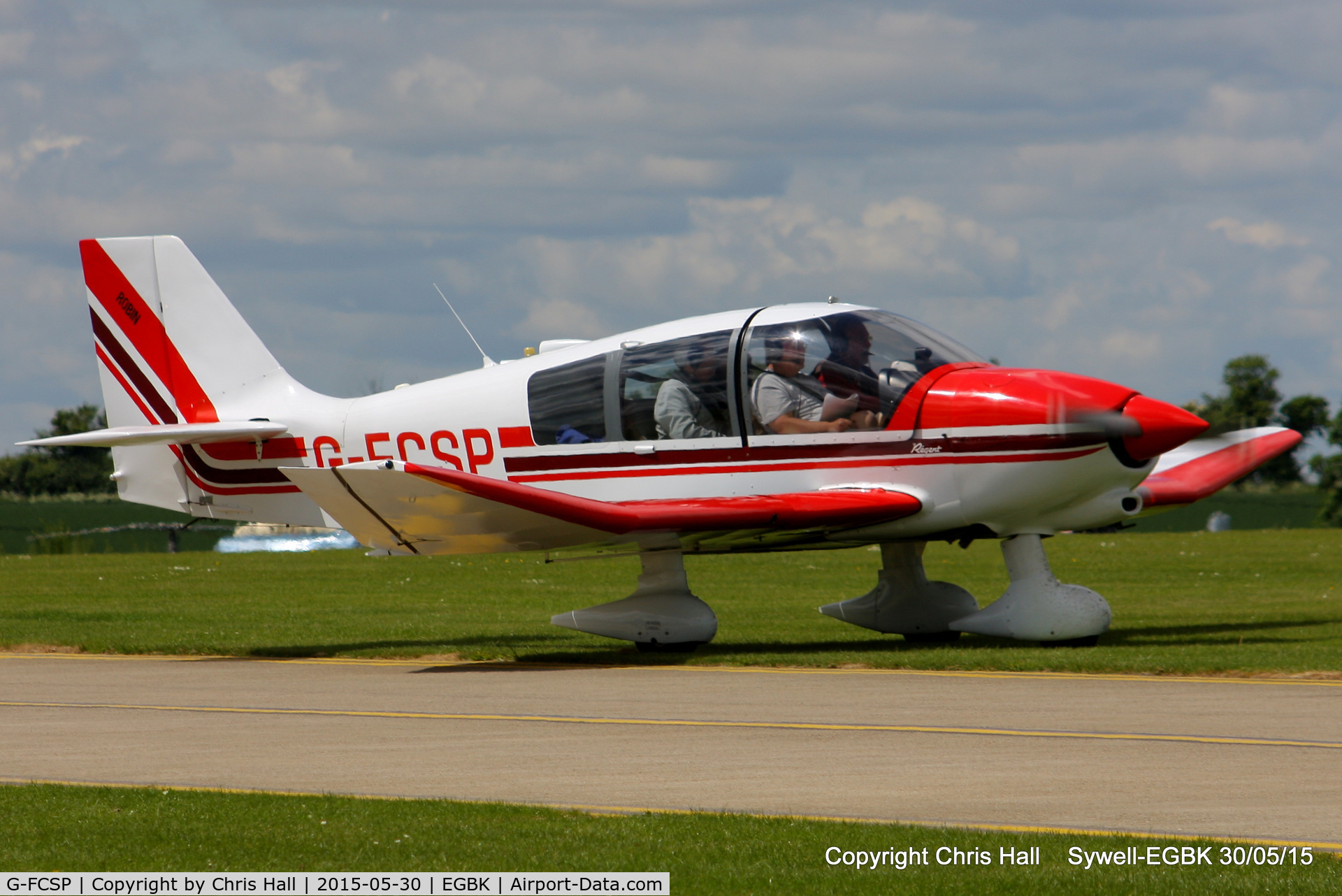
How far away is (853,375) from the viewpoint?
1428cm

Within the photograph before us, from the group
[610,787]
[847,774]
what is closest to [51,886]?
[610,787]

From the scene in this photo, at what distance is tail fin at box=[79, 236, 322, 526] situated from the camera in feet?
56.2

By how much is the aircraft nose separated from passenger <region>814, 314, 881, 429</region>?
2.14 meters

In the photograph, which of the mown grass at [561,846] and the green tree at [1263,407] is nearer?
the mown grass at [561,846]

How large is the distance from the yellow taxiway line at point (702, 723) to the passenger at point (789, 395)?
4.61 m

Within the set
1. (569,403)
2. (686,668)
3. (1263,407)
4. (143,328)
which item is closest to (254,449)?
(143,328)

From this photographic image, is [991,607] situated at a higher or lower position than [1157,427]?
lower

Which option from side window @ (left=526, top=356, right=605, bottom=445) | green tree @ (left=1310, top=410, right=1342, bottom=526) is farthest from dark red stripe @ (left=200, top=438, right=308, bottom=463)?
green tree @ (left=1310, top=410, right=1342, bottom=526)

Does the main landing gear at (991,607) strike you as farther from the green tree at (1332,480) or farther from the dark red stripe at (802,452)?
the green tree at (1332,480)

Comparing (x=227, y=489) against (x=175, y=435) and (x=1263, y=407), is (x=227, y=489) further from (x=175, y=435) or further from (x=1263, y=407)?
(x=1263, y=407)

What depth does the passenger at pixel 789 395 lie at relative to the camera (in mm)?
14328

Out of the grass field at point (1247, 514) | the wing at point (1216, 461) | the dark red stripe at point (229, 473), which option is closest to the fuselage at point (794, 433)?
the dark red stripe at point (229, 473)

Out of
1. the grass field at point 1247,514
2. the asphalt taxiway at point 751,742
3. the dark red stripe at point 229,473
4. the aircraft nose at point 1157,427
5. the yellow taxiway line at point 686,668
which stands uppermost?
the grass field at point 1247,514

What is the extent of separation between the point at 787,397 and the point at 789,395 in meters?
0.03
